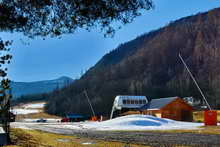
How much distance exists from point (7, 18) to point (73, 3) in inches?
69.6

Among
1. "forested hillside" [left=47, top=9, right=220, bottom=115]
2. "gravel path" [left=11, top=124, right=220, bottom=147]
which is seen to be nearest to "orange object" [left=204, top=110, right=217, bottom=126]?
"gravel path" [left=11, top=124, right=220, bottom=147]

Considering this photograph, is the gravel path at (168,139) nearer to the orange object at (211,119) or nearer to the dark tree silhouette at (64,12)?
the dark tree silhouette at (64,12)

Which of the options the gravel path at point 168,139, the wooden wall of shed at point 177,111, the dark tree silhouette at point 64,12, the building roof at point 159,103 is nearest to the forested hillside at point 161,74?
the building roof at point 159,103

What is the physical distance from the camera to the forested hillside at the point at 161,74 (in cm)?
12431

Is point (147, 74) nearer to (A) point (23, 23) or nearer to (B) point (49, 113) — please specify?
(B) point (49, 113)

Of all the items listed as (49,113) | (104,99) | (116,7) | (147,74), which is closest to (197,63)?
(147,74)

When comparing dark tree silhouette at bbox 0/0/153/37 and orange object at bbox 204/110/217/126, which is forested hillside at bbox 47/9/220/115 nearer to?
orange object at bbox 204/110/217/126

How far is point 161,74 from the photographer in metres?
155

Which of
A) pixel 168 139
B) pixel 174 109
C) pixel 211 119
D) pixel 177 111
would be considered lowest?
pixel 168 139

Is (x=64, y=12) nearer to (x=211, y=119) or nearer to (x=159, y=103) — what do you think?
(x=211, y=119)

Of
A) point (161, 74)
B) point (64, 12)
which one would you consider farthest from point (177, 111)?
point (161, 74)

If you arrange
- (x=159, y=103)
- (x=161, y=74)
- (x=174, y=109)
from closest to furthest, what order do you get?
(x=174, y=109) < (x=159, y=103) < (x=161, y=74)

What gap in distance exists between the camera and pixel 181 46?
179m

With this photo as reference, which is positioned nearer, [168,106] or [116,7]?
[116,7]
